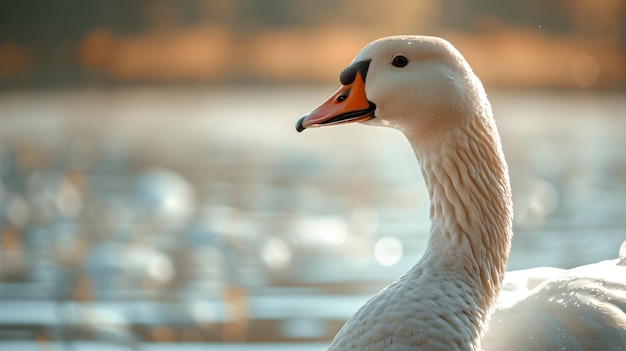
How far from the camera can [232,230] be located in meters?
5.91

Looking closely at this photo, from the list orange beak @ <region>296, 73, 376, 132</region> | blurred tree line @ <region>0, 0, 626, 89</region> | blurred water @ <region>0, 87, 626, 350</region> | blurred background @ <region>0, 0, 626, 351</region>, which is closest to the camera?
orange beak @ <region>296, 73, 376, 132</region>

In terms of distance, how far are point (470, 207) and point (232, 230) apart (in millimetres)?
3418

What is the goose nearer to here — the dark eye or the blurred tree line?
the dark eye

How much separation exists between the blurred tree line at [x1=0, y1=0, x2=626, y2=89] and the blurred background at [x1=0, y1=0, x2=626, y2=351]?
0.14ft

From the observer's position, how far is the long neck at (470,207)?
2578mm

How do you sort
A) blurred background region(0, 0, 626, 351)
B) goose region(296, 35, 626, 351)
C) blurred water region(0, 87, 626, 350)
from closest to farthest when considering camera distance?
1. goose region(296, 35, 626, 351)
2. blurred water region(0, 87, 626, 350)
3. blurred background region(0, 0, 626, 351)

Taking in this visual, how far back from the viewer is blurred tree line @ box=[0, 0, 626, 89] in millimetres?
17750

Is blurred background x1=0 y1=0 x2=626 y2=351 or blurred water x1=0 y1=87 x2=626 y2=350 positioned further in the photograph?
blurred background x1=0 y1=0 x2=626 y2=351

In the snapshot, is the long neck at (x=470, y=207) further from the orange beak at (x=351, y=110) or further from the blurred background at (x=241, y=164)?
the blurred background at (x=241, y=164)

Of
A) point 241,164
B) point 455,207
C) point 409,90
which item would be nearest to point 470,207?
point 455,207

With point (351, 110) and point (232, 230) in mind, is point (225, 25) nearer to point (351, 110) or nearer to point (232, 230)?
point (232, 230)

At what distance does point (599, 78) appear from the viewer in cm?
2122

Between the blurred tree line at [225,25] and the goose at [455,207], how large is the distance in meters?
14.5

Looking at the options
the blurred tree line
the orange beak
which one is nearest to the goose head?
the orange beak
